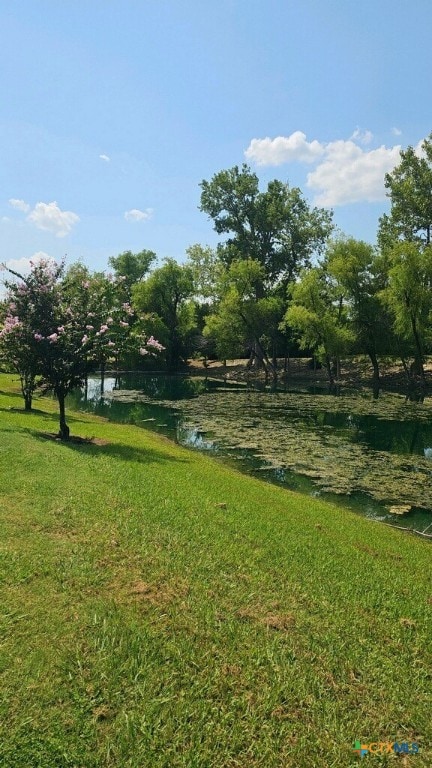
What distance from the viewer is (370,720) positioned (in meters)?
3.94

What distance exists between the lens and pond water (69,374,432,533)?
14.0 m

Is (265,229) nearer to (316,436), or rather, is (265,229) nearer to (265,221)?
(265,221)

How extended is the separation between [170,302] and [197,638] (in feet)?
197

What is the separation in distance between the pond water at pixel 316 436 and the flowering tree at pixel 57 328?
6.34 meters

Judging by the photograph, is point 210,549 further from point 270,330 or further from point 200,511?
point 270,330

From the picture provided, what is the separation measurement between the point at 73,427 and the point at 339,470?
9925mm

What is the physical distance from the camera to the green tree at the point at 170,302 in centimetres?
6122

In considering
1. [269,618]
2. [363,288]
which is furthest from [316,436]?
[363,288]

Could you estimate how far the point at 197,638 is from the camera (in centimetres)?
462

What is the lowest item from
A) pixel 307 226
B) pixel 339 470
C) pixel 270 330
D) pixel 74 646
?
pixel 339 470

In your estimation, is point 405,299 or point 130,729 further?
point 405,299

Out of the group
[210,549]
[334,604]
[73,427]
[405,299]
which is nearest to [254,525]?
[210,549]

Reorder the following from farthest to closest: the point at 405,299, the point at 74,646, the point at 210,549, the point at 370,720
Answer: the point at 405,299
the point at 210,549
the point at 74,646
the point at 370,720

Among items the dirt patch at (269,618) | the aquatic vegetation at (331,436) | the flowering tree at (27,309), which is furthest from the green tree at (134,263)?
the dirt patch at (269,618)
